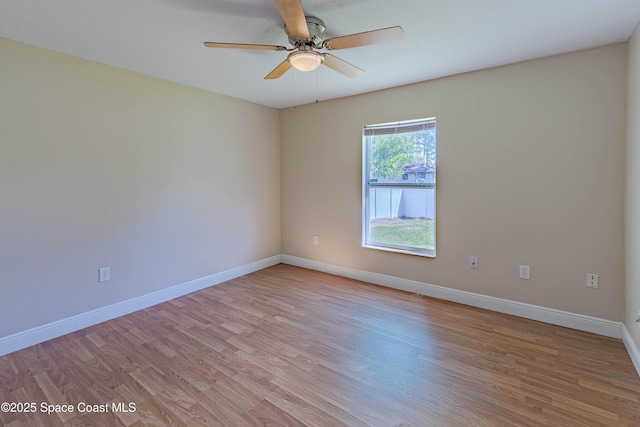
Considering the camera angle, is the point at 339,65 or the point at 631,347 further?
the point at 339,65

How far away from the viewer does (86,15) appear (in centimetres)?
190

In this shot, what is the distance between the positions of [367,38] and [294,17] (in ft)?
1.52

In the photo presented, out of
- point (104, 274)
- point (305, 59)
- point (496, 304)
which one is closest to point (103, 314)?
point (104, 274)

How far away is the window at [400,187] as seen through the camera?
3311 mm

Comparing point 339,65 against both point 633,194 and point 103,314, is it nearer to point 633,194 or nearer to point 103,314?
point 633,194

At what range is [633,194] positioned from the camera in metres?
2.12

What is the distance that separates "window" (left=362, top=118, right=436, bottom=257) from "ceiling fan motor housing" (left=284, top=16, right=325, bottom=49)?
1.68m

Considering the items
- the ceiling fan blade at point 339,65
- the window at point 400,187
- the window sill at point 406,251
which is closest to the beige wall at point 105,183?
the window at point 400,187

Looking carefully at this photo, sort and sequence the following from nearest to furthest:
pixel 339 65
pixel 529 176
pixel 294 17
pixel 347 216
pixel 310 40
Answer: pixel 294 17 < pixel 310 40 < pixel 339 65 < pixel 529 176 < pixel 347 216

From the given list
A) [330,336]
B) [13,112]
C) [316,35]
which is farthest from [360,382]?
[13,112]

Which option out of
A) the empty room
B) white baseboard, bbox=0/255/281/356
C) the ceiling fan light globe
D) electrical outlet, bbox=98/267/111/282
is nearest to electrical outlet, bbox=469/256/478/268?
the empty room

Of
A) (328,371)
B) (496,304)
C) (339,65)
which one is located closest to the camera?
(328,371)

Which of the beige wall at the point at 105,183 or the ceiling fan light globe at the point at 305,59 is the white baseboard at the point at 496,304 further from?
the ceiling fan light globe at the point at 305,59

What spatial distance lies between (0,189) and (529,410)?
3.76 m
